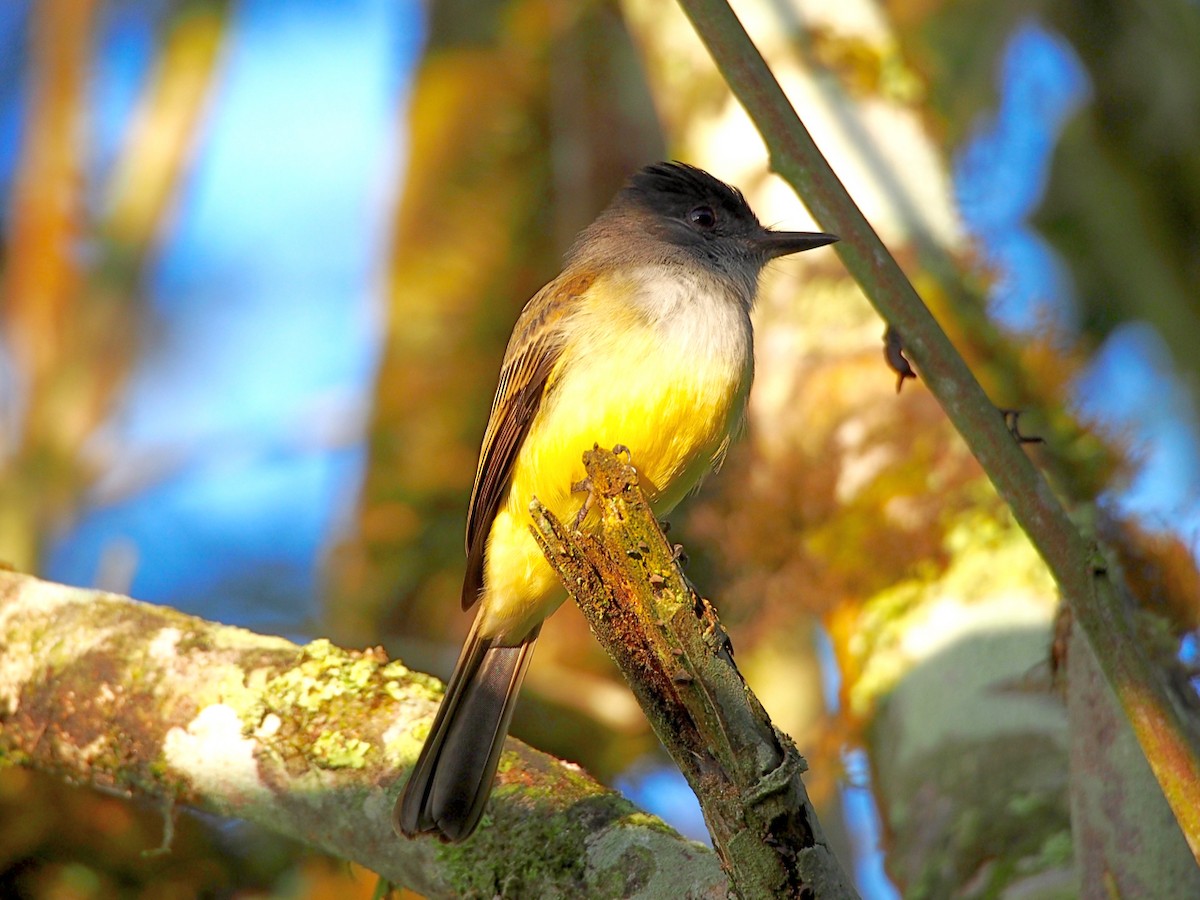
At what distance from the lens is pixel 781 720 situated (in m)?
5.47

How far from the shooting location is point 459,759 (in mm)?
2754

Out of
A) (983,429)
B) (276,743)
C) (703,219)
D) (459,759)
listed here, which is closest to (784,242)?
(703,219)

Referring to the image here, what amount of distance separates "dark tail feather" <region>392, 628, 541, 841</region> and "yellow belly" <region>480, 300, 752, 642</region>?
289mm

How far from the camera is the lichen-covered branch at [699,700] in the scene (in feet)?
6.95

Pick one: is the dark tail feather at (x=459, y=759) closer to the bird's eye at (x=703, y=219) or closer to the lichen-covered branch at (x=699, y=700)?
the lichen-covered branch at (x=699, y=700)

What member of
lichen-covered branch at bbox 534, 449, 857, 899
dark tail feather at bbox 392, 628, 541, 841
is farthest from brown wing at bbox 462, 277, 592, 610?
lichen-covered branch at bbox 534, 449, 857, 899

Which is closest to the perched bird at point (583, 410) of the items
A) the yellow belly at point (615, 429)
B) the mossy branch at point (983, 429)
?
the yellow belly at point (615, 429)

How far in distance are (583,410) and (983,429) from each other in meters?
1.26

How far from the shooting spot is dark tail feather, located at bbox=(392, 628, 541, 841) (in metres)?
2.64

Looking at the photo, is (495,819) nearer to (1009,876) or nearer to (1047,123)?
(1009,876)

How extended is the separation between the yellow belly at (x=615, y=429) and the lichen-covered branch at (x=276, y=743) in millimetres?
543

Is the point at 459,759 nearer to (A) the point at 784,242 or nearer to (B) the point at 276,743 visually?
(B) the point at 276,743

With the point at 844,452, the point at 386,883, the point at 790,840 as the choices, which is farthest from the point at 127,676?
the point at 844,452

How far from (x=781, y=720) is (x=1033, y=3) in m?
3.63
